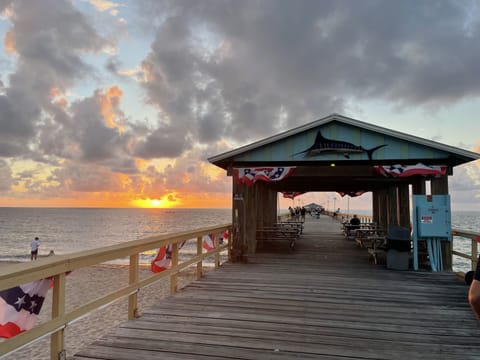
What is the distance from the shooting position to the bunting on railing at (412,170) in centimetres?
764

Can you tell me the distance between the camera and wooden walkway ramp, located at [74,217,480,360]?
3.32 meters

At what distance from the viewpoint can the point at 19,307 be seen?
2672 mm

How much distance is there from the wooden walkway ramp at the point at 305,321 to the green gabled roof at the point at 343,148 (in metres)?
2.87

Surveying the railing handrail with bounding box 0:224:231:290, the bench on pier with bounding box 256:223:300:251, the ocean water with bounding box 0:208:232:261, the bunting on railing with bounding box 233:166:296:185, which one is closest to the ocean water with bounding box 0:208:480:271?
the ocean water with bounding box 0:208:232:261

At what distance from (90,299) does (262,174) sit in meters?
Answer: 10.9

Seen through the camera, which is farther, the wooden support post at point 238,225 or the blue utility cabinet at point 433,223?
the wooden support post at point 238,225

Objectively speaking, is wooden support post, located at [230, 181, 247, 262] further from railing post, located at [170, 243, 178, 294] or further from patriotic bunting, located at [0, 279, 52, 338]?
patriotic bunting, located at [0, 279, 52, 338]

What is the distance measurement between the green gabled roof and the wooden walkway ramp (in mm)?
2872

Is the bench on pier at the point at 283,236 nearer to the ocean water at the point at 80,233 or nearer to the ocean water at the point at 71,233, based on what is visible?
the ocean water at the point at 80,233

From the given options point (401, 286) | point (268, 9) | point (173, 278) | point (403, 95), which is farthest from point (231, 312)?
point (403, 95)

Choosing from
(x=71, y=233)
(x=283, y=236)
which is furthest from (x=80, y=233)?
(x=283, y=236)

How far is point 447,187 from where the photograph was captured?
26.2 feet

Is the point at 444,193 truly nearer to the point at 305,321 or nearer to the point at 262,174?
the point at 262,174

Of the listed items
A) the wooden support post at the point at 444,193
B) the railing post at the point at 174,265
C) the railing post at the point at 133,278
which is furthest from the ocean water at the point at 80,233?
the railing post at the point at 133,278
